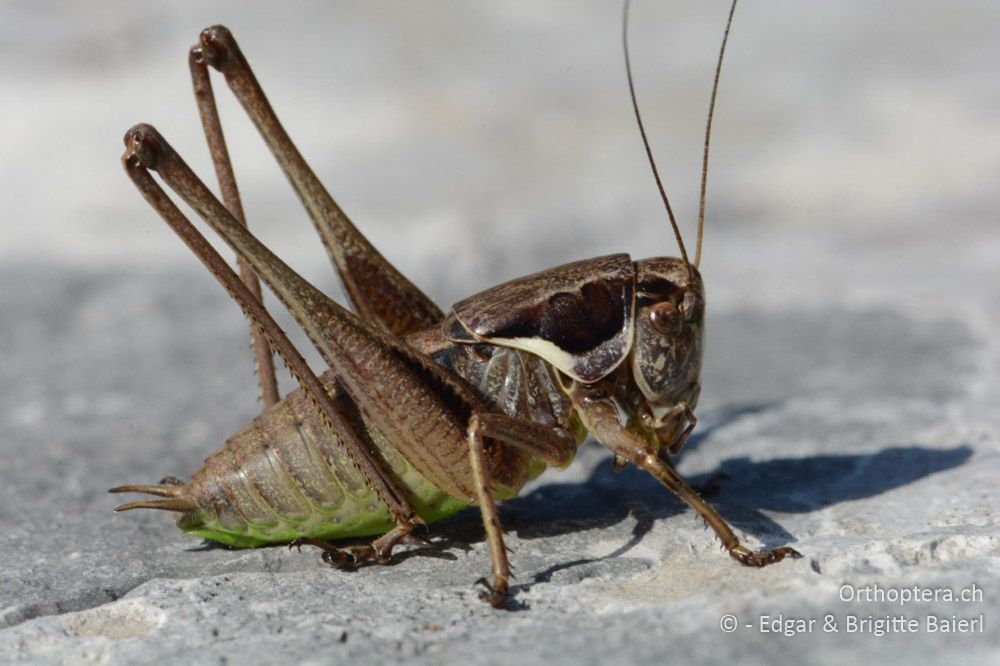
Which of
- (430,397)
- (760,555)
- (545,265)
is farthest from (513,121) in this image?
(760,555)

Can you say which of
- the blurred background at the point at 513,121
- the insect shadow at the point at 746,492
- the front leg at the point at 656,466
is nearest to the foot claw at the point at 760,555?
the front leg at the point at 656,466

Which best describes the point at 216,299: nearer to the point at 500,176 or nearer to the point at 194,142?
the point at 194,142

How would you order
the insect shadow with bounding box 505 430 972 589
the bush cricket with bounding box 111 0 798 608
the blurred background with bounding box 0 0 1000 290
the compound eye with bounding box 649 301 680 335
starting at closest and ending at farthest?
the bush cricket with bounding box 111 0 798 608 < the compound eye with bounding box 649 301 680 335 < the insect shadow with bounding box 505 430 972 589 < the blurred background with bounding box 0 0 1000 290

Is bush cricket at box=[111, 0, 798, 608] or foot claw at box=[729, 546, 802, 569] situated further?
bush cricket at box=[111, 0, 798, 608]

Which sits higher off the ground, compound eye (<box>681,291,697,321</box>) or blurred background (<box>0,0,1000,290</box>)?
blurred background (<box>0,0,1000,290</box>)

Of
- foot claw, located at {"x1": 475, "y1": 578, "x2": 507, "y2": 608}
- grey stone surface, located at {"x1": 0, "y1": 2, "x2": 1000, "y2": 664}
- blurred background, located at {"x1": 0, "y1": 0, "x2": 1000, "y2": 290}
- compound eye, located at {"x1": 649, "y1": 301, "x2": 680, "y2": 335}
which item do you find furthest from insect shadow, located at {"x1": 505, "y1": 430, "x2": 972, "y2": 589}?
blurred background, located at {"x1": 0, "y1": 0, "x2": 1000, "y2": 290}

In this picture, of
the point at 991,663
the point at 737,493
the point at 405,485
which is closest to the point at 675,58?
the point at 737,493

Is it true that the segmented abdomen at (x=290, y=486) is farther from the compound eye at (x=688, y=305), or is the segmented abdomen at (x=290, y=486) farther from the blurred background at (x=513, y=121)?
the blurred background at (x=513, y=121)

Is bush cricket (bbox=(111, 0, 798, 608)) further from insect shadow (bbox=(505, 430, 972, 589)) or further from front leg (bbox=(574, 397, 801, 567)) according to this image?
insect shadow (bbox=(505, 430, 972, 589))
